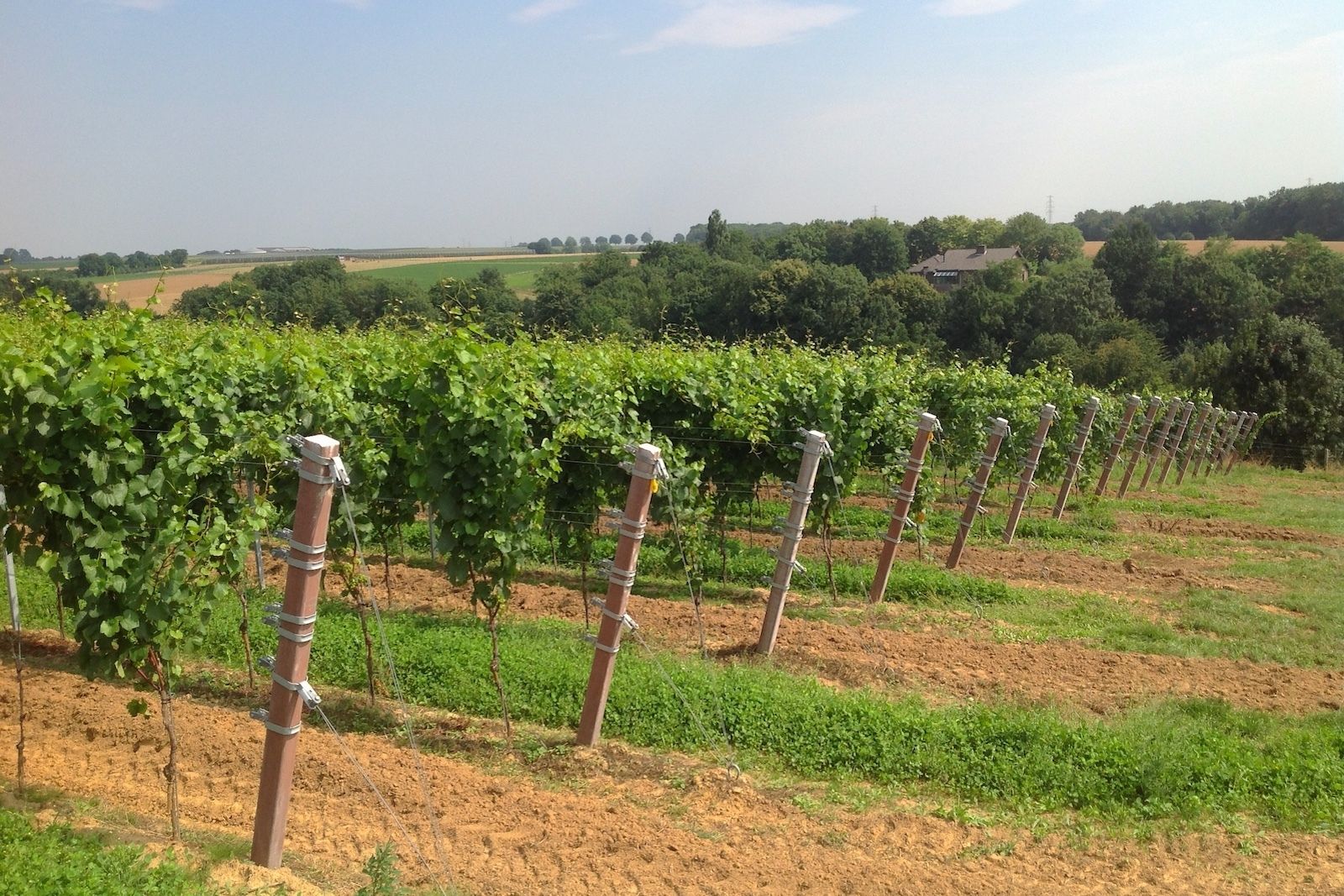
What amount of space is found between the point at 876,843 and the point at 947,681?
281cm

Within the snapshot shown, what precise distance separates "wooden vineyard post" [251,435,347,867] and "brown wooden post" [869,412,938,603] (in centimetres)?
640

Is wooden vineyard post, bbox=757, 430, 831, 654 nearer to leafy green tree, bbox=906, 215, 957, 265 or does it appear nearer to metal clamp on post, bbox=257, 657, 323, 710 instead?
metal clamp on post, bbox=257, 657, 323, 710

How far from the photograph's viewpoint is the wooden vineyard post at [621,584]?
6105mm

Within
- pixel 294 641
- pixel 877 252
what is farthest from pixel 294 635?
pixel 877 252

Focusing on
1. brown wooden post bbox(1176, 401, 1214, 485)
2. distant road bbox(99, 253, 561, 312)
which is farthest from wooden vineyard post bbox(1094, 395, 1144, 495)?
distant road bbox(99, 253, 561, 312)

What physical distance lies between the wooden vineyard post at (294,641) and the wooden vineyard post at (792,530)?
4219mm

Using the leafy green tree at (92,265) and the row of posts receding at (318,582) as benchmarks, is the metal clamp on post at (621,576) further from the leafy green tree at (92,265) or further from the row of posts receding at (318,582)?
the leafy green tree at (92,265)

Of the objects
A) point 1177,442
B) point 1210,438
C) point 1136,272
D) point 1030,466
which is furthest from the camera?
point 1136,272

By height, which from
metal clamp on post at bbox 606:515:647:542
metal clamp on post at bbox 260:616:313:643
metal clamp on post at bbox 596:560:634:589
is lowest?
metal clamp on post at bbox 260:616:313:643

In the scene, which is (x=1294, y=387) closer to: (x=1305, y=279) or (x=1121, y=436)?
(x=1121, y=436)

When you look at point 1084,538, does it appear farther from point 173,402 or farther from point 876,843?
point 173,402

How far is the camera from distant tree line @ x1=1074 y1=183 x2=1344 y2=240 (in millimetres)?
65812

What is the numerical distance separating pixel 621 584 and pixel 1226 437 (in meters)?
22.6

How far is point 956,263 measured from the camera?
8256 cm
